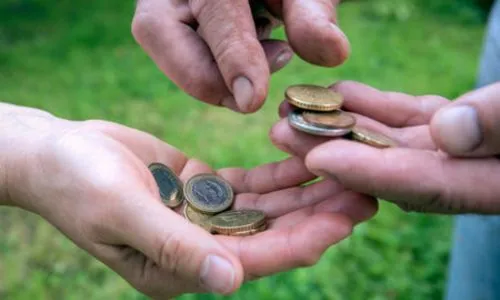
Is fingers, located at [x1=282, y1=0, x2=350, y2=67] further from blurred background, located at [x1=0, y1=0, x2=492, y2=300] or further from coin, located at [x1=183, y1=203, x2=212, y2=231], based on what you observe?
blurred background, located at [x1=0, y1=0, x2=492, y2=300]

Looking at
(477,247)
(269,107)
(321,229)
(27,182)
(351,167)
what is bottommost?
(269,107)

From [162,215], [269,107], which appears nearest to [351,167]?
[162,215]

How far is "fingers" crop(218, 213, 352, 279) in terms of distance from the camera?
5.20 feet

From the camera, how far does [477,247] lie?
8.21 ft

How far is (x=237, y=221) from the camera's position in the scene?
1.85 m

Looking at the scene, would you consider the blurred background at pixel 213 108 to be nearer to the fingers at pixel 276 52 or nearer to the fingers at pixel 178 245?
the fingers at pixel 276 52

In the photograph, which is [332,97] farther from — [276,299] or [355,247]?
[355,247]

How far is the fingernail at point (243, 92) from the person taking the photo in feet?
6.64

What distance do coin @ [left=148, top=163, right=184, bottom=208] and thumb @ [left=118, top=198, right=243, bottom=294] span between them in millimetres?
454

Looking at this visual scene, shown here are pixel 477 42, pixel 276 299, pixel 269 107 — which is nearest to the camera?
pixel 276 299

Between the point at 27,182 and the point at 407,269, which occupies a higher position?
the point at 27,182

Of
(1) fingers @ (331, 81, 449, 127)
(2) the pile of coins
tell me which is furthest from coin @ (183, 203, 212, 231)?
(1) fingers @ (331, 81, 449, 127)

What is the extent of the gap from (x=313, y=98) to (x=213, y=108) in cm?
389

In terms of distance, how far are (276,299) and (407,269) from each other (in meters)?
0.91
